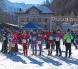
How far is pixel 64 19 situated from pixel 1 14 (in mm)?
40184

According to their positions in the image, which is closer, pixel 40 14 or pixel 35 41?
pixel 35 41

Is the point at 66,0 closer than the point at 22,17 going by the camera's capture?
No

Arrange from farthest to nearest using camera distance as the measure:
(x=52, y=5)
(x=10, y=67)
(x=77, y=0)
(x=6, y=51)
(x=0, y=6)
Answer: (x=52, y=5) < (x=77, y=0) < (x=0, y=6) < (x=6, y=51) < (x=10, y=67)

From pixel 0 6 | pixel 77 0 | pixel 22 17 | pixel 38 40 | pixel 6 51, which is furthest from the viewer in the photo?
pixel 77 0

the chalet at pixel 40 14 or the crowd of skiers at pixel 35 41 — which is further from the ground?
the chalet at pixel 40 14

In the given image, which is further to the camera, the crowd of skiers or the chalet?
the chalet

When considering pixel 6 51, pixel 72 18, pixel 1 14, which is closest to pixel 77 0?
pixel 1 14

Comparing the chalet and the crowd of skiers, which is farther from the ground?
the chalet

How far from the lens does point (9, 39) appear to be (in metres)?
18.5

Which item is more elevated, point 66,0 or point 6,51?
point 66,0

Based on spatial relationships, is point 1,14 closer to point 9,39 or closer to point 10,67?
point 9,39

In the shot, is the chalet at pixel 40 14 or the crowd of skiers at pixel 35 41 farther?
the chalet at pixel 40 14

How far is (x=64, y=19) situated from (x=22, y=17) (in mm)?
44852

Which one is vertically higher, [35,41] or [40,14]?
[40,14]
